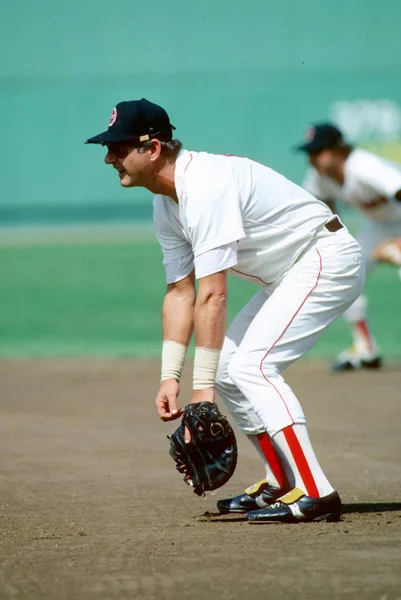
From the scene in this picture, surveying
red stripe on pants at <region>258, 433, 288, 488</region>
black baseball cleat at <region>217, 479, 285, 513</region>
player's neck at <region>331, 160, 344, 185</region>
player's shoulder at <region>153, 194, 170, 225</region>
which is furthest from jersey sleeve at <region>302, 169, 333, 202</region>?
red stripe on pants at <region>258, 433, 288, 488</region>

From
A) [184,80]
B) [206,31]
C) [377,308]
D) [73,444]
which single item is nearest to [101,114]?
[184,80]

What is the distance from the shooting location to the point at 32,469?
6250 millimetres

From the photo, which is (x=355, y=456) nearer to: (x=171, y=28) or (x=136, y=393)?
(x=136, y=393)

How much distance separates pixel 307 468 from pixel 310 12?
18.8 m

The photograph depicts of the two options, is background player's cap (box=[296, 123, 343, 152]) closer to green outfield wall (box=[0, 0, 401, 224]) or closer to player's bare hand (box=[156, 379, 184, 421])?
player's bare hand (box=[156, 379, 184, 421])

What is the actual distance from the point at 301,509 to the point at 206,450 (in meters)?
0.49

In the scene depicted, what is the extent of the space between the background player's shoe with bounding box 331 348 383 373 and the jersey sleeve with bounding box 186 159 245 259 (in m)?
5.77

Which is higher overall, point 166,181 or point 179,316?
point 166,181

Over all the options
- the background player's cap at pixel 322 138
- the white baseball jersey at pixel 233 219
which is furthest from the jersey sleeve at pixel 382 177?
the white baseball jersey at pixel 233 219

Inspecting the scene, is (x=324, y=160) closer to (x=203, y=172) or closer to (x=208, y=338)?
(x=203, y=172)

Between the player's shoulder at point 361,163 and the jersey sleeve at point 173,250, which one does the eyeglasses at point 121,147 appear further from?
the player's shoulder at point 361,163

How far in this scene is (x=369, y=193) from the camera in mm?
9719

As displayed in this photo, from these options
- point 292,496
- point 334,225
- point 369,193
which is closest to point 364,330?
point 369,193

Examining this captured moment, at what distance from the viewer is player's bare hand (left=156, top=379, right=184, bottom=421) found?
4.64m
